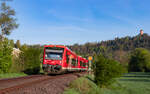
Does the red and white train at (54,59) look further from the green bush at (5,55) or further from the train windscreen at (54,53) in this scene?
the green bush at (5,55)

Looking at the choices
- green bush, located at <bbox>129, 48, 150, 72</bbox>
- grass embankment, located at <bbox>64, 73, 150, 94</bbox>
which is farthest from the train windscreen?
green bush, located at <bbox>129, 48, 150, 72</bbox>

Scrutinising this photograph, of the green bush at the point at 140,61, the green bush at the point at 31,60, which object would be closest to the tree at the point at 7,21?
the green bush at the point at 31,60

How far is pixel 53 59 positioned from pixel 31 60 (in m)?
8.45

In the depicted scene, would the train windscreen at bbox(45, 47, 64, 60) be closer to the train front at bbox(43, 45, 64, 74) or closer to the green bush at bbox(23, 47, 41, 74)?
the train front at bbox(43, 45, 64, 74)

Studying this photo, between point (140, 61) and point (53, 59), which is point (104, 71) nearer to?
point (53, 59)

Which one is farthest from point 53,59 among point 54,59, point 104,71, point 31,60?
point 31,60

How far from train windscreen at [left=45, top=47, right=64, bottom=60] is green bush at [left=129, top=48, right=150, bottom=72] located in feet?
237

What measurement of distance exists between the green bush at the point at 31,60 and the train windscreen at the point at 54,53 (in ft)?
24.7

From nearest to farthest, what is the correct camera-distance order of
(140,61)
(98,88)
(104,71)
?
(98,88), (104,71), (140,61)

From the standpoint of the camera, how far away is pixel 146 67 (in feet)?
302

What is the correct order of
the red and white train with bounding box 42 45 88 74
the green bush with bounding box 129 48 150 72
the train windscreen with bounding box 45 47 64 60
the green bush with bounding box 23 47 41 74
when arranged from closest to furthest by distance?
the red and white train with bounding box 42 45 88 74, the train windscreen with bounding box 45 47 64 60, the green bush with bounding box 23 47 41 74, the green bush with bounding box 129 48 150 72

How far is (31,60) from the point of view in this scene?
109ft

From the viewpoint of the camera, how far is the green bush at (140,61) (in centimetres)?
9350

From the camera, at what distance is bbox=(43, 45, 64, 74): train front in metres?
25.5
